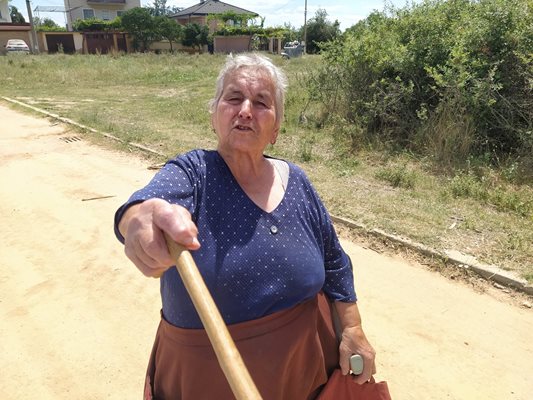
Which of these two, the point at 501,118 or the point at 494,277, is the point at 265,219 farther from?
the point at 501,118

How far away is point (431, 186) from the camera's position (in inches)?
206

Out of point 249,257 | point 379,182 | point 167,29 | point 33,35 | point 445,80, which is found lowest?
point 379,182

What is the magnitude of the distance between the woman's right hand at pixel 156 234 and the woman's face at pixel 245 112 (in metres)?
0.55

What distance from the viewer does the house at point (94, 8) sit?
A: 5231cm

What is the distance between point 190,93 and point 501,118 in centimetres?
1047

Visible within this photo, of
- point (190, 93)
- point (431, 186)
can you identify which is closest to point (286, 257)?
point (431, 186)

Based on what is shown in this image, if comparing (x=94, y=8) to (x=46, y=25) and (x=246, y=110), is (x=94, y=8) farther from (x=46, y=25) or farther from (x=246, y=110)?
(x=246, y=110)

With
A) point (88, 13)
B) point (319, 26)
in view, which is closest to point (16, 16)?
point (88, 13)

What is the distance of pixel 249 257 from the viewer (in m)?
1.43

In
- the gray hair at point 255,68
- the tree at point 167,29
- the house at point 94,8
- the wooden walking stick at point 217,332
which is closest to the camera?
the wooden walking stick at point 217,332

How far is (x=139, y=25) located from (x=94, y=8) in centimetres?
1976

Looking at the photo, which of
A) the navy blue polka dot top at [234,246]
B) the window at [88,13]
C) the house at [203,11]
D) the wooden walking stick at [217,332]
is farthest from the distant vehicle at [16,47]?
the wooden walking stick at [217,332]

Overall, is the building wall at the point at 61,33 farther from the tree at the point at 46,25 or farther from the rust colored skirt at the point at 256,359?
the rust colored skirt at the point at 256,359

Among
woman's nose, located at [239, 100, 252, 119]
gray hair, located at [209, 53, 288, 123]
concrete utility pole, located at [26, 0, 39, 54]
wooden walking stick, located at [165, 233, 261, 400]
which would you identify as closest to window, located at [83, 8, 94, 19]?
concrete utility pole, located at [26, 0, 39, 54]
